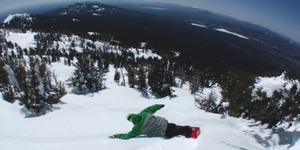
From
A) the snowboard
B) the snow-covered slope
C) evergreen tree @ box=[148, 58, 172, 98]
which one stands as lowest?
evergreen tree @ box=[148, 58, 172, 98]

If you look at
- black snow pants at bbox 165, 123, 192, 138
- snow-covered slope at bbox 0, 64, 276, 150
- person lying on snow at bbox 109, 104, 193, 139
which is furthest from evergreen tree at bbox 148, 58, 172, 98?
black snow pants at bbox 165, 123, 192, 138

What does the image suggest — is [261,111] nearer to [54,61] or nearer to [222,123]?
[222,123]

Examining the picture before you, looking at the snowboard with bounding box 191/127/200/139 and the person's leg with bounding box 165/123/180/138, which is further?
the person's leg with bounding box 165/123/180/138

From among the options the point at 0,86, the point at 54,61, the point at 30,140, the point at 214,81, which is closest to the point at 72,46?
the point at 54,61

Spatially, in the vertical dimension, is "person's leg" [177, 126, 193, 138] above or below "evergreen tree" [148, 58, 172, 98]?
above

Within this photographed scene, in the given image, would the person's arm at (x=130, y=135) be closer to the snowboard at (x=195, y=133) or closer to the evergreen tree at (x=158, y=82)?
the snowboard at (x=195, y=133)

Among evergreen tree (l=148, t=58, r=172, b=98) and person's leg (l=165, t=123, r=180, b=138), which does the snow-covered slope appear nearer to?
person's leg (l=165, t=123, r=180, b=138)

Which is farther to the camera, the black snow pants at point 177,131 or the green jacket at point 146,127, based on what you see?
the green jacket at point 146,127

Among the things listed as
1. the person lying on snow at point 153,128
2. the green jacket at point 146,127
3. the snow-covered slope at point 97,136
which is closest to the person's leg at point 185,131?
the person lying on snow at point 153,128

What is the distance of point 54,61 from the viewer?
13350 centimetres

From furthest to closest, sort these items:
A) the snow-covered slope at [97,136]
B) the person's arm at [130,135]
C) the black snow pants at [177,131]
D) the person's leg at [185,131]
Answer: the person's arm at [130,135] → the black snow pants at [177,131] → the person's leg at [185,131] → the snow-covered slope at [97,136]

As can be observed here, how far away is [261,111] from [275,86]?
149cm

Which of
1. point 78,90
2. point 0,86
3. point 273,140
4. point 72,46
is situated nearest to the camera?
point 273,140

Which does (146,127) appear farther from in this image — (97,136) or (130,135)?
(97,136)
